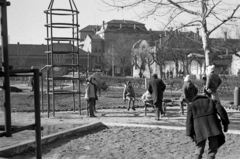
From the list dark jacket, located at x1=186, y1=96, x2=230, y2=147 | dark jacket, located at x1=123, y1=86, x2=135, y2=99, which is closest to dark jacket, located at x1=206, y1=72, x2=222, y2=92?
dark jacket, located at x1=123, y1=86, x2=135, y2=99

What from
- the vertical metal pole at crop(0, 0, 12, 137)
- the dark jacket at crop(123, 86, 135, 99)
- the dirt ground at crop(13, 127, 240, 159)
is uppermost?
the vertical metal pole at crop(0, 0, 12, 137)

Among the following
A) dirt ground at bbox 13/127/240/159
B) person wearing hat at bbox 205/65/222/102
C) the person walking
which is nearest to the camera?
dirt ground at bbox 13/127/240/159

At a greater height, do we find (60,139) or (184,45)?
(184,45)

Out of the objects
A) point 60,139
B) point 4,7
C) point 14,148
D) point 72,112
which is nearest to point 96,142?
point 60,139

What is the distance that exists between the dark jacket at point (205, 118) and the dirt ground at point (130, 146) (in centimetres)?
127

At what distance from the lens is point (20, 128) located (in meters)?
3.82

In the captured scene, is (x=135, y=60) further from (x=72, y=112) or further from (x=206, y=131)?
(x=206, y=131)

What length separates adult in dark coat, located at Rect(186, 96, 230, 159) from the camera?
5.34 m

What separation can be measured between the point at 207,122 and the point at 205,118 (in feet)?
0.21

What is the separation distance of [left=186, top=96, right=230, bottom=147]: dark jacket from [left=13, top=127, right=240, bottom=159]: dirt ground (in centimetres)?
127

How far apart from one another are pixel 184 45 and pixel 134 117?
2135cm

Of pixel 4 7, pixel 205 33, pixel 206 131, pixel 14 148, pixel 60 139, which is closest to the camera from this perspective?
pixel 4 7

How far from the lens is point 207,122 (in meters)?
5.36

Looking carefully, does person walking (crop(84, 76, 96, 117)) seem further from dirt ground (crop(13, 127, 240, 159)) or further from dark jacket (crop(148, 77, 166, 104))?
dirt ground (crop(13, 127, 240, 159))
